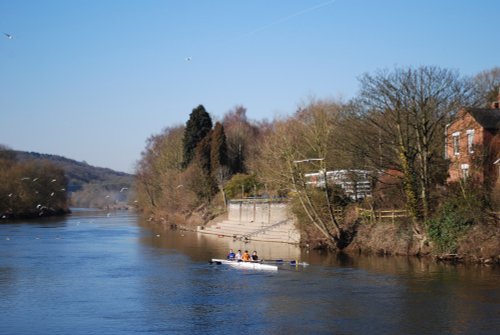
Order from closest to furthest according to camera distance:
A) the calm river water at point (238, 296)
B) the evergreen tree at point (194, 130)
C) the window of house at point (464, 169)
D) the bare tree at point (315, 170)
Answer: the calm river water at point (238, 296), the window of house at point (464, 169), the bare tree at point (315, 170), the evergreen tree at point (194, 130)

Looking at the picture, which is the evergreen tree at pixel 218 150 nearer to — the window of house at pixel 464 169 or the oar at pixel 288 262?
the window of house at pixel 464 169

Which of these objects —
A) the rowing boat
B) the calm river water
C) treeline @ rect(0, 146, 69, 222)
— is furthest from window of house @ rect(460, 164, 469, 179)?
treeline @ rect(0, 146, 69, 222)

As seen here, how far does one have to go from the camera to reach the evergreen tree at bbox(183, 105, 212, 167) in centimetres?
8306

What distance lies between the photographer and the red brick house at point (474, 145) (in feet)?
127

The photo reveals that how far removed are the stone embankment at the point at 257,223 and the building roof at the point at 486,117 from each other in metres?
15.4

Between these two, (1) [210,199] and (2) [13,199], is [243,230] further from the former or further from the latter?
(2) [13,199]

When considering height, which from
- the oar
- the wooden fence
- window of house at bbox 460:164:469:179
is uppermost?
window of house at bbox 460:164:469:179

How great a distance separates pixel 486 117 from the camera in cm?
4125

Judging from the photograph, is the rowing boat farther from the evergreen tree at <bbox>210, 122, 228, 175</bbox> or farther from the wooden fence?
the evergreen tree at <bbox>210, 122, 228, 175</bbox>

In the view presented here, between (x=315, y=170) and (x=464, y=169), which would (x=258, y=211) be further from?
(x=464, y=169)

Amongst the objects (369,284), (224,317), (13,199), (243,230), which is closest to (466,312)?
(369,284)

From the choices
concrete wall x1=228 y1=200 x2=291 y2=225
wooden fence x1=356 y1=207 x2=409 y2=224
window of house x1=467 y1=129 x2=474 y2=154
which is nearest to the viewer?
window of house x1=467 y1=129 x2=474 y2=154

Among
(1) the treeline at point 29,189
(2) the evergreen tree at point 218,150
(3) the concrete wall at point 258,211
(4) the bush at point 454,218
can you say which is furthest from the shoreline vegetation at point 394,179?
(1) the treeline at point 29,189

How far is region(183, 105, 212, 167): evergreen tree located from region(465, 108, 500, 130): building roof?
150 ft
